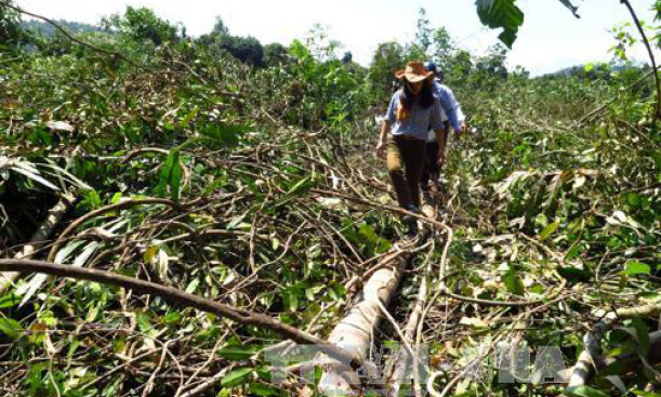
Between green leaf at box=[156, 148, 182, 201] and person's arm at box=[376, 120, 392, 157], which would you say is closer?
green leaf at box=[156, 148, 182, 201]

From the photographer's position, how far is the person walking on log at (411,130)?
298 cm

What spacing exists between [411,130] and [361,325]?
162cm

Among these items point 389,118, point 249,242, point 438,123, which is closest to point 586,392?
point 249,242

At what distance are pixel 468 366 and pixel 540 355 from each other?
278 millimetres

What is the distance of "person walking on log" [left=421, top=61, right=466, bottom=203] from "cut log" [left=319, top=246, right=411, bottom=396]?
1278 mm

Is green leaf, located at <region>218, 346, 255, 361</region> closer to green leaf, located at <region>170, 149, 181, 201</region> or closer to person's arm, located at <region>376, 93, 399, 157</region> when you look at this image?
green leaf, located at <region>170, 149, 181, 201</region>

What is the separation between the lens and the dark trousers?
10.0ft

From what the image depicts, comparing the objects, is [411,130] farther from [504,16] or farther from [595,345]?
[504,16]

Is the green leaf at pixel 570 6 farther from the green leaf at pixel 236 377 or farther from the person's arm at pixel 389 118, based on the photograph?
the person's arm at pixel 389 118

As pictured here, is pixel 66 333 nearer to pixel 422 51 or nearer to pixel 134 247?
pixel 134 247

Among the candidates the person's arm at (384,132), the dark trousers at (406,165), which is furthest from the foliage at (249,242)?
the person's arm at (384,132)

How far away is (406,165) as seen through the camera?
318 centimetres

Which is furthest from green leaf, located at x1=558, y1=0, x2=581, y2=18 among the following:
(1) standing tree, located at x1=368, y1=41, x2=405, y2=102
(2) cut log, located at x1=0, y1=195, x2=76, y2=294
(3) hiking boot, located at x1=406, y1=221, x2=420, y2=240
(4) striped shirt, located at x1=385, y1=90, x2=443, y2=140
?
(1) standing tree, located at x1=368, y1=41, x2=405, y2=102

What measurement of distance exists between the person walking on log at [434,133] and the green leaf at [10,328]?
2.72m
